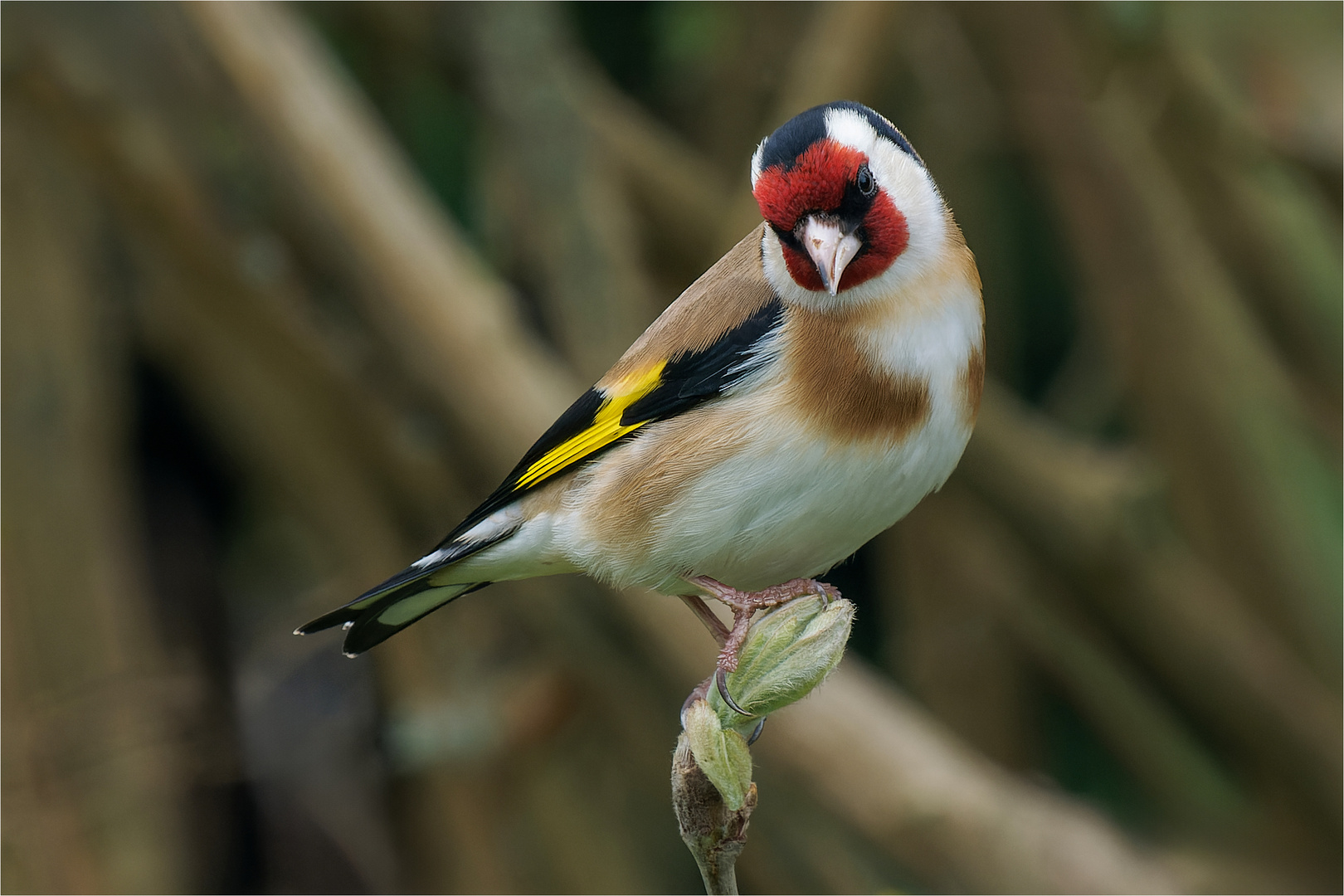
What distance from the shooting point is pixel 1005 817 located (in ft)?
9.03

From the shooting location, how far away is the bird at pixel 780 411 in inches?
69.2

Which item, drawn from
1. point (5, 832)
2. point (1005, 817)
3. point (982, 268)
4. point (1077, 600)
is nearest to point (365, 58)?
point (982, 268)

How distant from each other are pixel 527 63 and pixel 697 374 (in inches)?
73.6

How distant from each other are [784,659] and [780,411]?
57 cm

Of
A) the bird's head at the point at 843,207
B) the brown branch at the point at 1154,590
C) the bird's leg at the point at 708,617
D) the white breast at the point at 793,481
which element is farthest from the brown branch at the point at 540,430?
the bird's head at the point at 843,207

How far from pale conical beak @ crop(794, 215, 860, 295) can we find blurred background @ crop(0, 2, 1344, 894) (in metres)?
1.35

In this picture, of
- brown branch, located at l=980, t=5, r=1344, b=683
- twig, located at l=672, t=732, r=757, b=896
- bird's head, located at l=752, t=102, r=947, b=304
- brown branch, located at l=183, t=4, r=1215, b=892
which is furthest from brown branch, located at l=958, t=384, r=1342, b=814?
twig, located at l=672, t=732, r=757, b=896

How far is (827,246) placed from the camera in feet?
5.50

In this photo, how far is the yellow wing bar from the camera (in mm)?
2008

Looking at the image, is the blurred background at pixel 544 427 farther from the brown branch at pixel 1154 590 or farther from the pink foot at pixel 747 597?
the pink foot at pixel 747 597

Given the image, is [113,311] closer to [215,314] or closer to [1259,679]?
[215,314]

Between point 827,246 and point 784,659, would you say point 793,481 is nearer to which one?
point 827,246

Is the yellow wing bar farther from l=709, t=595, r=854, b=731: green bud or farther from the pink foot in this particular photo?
l=709, t=595, r=854, b=731: green bud

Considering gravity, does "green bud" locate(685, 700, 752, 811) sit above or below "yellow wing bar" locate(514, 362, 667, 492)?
below
